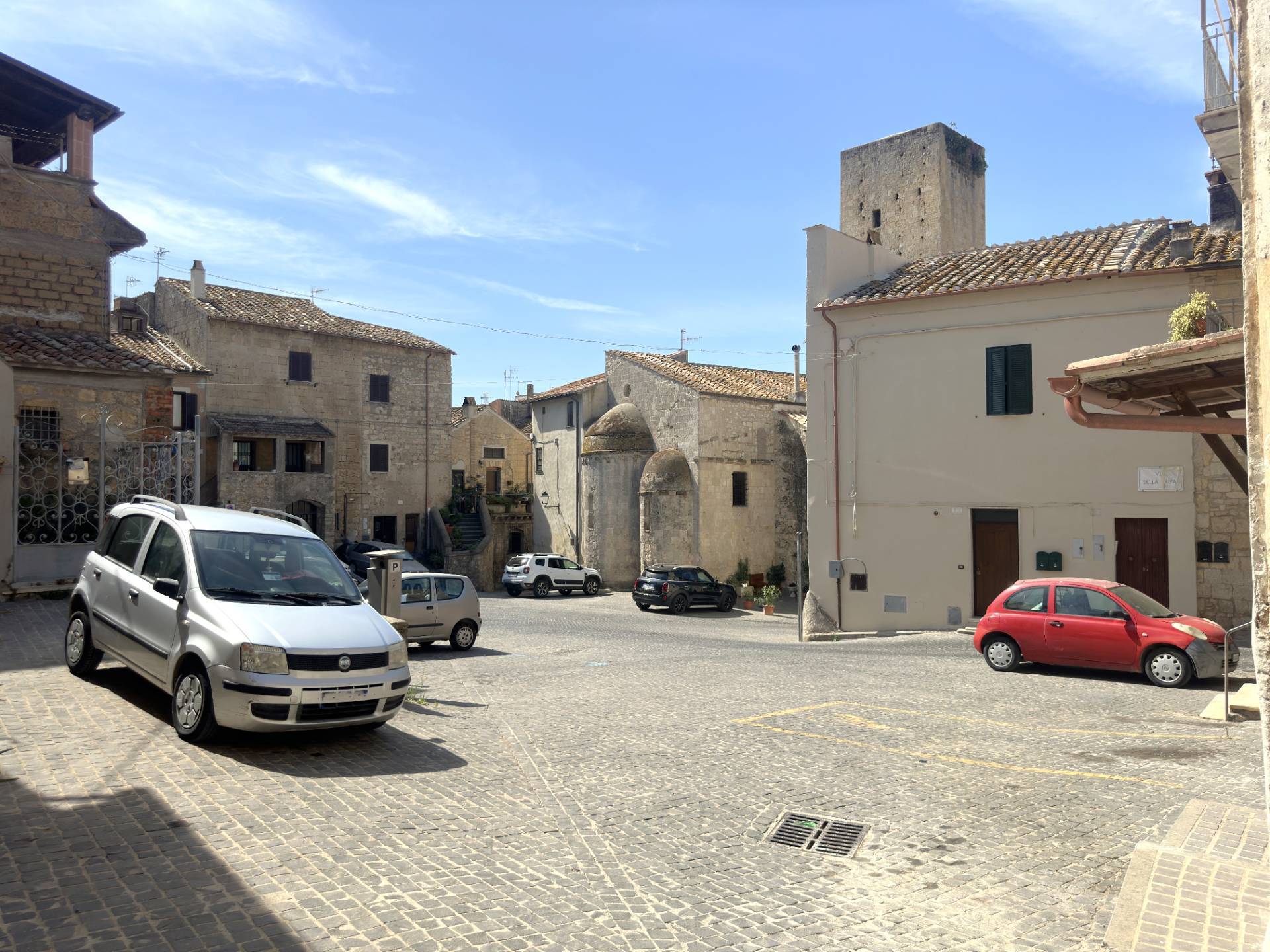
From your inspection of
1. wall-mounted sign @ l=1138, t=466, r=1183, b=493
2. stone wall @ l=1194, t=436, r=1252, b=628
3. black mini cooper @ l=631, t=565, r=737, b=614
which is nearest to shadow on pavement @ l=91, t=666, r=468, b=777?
wall-mounted sign @ l=1138, t=466, r=1183, b=493

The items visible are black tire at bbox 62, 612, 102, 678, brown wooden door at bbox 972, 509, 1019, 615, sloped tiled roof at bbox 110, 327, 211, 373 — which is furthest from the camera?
sloped tiled roof at bbox 110, 327, 211, 373

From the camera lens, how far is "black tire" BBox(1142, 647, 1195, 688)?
38.1ft

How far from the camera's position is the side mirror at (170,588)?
7.70 m

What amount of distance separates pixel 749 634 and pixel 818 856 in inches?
735

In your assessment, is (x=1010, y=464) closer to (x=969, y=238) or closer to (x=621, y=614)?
Answer: (x=621, y=614)

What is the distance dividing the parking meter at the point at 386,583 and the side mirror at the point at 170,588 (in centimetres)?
518

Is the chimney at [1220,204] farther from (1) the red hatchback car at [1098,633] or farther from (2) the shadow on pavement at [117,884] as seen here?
(2) the shadow on pavement at [117,884]

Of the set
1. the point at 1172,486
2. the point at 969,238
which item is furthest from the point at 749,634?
the point at 969,238

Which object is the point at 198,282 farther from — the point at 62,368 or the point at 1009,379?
the point at 1009,379

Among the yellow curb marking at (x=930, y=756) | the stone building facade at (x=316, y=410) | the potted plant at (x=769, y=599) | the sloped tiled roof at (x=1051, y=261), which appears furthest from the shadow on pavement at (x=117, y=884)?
the stone building facade at (x=316, y=410)

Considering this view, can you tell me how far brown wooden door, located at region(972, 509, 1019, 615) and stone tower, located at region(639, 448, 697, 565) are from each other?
1571 centimetres

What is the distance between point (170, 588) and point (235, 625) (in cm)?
97

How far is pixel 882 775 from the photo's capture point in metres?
7.54

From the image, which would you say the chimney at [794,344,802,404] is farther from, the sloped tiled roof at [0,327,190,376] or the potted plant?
the sloped tiled roof at [0,327,190,376]
